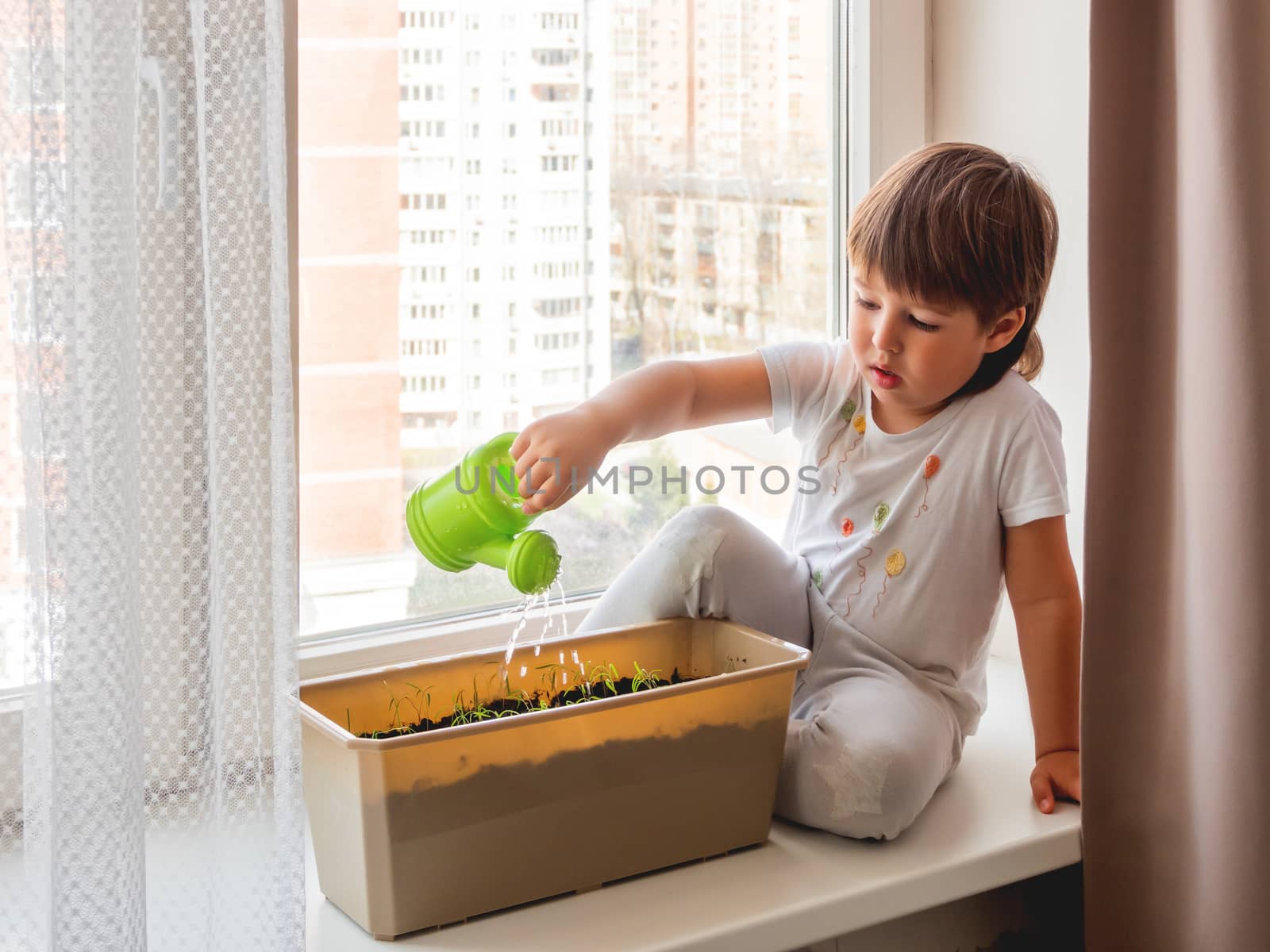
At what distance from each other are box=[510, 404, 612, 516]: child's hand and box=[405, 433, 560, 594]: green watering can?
14 mm

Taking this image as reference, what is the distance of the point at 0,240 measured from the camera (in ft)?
2.00

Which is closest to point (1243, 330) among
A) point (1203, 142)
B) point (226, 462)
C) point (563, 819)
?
point (1203, 142)

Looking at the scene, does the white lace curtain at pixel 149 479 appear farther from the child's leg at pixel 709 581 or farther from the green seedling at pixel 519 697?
the child's leg at pixel 709 581

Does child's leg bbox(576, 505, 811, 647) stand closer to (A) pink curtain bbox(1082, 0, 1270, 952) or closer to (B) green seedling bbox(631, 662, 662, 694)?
(B) green seedling bbox(631, 662, 662, 694)

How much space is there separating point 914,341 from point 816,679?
0.30 m

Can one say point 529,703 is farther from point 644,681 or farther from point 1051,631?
point 1051,631

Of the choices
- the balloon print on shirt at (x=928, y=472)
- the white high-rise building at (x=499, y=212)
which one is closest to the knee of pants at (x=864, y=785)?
the balloon print on shirt at (x=928, y=472)

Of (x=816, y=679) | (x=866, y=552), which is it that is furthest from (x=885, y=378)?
(x=816, y=679)

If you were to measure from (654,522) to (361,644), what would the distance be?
347mm

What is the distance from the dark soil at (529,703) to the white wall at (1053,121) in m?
0.49

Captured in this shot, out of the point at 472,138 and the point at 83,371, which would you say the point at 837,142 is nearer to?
the point at 472,138

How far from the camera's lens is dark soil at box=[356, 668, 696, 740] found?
0.89 metres

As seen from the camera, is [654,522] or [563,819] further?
[654,522]

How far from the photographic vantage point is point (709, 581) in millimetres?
1017
